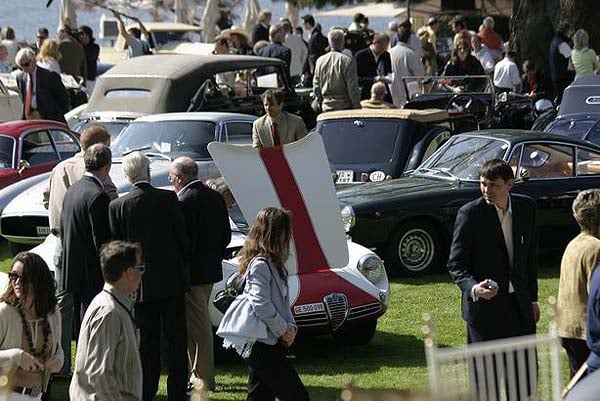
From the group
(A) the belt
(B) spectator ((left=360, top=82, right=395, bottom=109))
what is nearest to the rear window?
(B) spectator ((left=360, top=82, right=395, bottom=109))

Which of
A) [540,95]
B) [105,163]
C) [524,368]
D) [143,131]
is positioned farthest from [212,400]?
[540,95]

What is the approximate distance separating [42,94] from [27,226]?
4.95 metres

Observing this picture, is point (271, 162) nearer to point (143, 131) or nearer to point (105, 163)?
point (105, 163)

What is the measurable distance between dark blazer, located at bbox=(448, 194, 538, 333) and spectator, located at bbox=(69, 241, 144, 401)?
2172 millimetres

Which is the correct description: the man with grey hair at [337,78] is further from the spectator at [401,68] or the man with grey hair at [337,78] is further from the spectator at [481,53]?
the spectator at [481,53]

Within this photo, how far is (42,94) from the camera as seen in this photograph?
60.4 ft

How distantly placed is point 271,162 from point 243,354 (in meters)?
2.70

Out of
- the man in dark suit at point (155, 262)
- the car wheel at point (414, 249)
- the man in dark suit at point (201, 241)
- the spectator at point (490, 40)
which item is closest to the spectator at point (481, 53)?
the spectator at point (490, 40)

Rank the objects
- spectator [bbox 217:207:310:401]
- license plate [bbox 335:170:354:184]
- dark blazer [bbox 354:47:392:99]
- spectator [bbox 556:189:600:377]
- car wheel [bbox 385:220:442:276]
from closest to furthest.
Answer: spectator [bbox 217:207:310:401] < spectator [bbox 556:189:600:377] < car wheel [bbox 385:220:442:276] < license plate [bbox 335:170:354:184] < dark blazer [bbox 354:47:392:99]

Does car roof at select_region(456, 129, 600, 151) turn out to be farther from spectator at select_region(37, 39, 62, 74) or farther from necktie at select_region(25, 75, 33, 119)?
spectator at select_region(37, 39, 62, 74)

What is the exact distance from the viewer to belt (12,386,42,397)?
22.5 ft

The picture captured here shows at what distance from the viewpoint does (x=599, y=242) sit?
7.91 metres

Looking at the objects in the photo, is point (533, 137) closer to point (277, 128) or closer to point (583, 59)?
point (277, 128)

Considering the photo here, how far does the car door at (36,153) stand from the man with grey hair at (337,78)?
4.14 m
